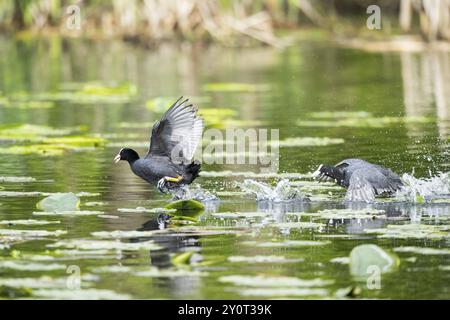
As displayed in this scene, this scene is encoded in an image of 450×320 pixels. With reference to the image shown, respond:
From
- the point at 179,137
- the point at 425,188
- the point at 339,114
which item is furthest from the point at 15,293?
the point at 339,114

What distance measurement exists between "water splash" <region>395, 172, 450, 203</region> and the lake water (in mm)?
338

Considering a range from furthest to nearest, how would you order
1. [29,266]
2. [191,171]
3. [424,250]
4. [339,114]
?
→ 1. [339,114]
2. [191,171]
3. [424,250]
4. [29,266]

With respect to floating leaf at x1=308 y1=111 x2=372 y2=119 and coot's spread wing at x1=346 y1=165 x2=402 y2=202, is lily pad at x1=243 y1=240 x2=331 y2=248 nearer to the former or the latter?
coot's spread wing at x1=346 y1=165 x2=402 y2=202

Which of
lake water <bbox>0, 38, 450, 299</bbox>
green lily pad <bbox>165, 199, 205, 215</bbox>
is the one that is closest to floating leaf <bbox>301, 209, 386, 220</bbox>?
lake water <bbox>0, 38, 450, 299</bbox>

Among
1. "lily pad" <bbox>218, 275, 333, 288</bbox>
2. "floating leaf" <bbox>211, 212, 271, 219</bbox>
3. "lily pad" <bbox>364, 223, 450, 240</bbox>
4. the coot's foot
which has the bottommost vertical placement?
"lily pad" <bbox>218, 275, 333, 288</bbox>

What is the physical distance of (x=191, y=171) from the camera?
11625 mm

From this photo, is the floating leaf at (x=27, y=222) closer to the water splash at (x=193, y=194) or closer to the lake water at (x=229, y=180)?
the lake water at (x=229, y=180)

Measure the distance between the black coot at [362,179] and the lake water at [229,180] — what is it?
16 centimetres

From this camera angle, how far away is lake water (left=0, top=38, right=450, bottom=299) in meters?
8.48

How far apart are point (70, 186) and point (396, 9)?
26.5m

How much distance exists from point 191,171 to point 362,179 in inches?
58.6

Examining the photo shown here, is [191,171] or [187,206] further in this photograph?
[191,171]

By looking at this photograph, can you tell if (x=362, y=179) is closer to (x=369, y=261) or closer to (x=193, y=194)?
(x=193, y=194)
